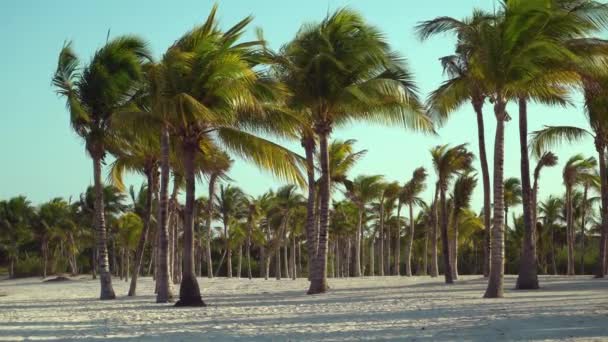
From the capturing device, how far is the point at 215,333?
43.2ft

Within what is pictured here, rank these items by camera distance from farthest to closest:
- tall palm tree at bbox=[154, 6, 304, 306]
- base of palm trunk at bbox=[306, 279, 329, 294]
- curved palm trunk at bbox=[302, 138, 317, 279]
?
curved palm trunk at bbox=[302, 138, 317, 279]
base of palm trunk at bbox=[306, 279, 329, 294]
tall palm tree at bbox=[154, 6, 304, 306]

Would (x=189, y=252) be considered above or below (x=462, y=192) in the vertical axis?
below

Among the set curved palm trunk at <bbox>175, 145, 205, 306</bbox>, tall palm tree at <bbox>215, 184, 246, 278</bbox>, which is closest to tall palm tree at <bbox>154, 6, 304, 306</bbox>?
curved palm trunk at <bbox>175, 145, 205, 306</bbox>

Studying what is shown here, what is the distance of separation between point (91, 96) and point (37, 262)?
5945 cm

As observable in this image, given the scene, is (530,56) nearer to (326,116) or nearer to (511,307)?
(511,307)

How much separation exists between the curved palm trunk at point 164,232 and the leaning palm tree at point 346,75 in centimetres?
502

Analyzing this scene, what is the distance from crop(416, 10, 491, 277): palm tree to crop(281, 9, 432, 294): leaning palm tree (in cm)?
111

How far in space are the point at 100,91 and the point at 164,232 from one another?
586cm

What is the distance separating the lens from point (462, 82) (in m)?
24.2

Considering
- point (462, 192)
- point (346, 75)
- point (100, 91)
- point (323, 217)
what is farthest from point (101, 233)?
point (462, 192)

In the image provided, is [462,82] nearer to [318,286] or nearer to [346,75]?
[346,75]

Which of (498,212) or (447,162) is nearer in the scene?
(498,212)

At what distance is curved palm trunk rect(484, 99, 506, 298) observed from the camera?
1981 cm

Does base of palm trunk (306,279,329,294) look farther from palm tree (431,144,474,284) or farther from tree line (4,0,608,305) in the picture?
palm tree (431,144,474,284)
